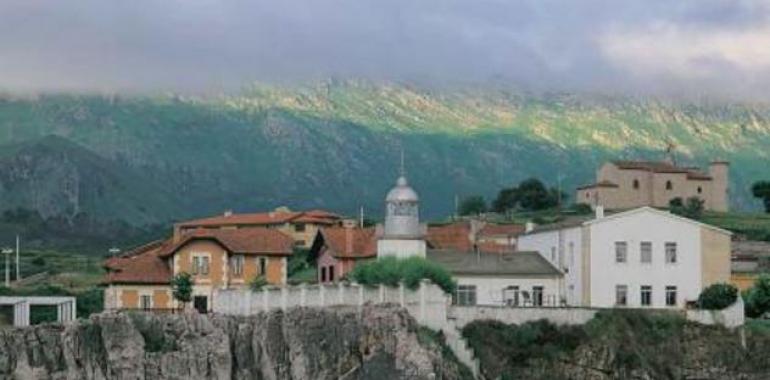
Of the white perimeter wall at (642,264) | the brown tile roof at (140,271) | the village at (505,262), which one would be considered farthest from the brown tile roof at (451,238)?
the white perimeter wall at (642,264)

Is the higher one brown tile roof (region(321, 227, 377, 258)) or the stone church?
the stone church

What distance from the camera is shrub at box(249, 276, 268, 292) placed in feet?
232

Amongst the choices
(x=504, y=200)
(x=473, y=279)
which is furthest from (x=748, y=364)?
(x=504, y=200)

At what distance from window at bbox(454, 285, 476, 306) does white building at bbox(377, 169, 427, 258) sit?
205 cm

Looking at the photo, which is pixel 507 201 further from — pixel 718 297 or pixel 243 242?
pixel 718 297

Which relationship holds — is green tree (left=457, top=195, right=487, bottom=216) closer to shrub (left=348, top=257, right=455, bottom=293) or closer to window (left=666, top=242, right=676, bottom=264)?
window (left=666, top=242, right=676, bottom=264)

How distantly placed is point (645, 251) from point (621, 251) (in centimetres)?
96

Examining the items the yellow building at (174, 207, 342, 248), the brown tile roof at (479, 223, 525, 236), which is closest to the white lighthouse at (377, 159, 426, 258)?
the brown tile roof at (479, 223, 525, 236)

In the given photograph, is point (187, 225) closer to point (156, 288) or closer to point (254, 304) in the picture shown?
point (156, 288)

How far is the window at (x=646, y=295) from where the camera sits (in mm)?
67812

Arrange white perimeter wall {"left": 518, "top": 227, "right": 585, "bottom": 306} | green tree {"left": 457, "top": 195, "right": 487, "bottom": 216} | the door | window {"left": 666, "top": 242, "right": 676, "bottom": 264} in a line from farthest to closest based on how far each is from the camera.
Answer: green tree {"left": 457, "top": 195, "right": 487, "bottom": 216}, the door, window {"left": 666, "top": 242, "right": 676, "bottom": 264}, white perimeter wall {"left": 518, "top": 227, "right": 585, "bottom": 306}

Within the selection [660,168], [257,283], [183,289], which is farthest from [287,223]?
[660,168]

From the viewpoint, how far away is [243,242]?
82688mm

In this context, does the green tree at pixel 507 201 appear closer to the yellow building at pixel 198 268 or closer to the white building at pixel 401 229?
the yellow building at pixel 198 268
